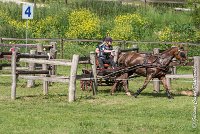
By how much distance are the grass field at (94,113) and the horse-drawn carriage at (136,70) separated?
1.47 feet

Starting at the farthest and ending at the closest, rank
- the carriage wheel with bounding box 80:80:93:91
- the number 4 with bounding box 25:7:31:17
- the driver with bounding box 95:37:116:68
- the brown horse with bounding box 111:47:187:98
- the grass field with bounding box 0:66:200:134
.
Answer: the number 4 with bounding box 25:7:31:17 → the carriage wheel with bounding box 80:80:93:91 → the driver with bounding box 95:37:116:68 → the brown horse with bounding box 111:47:187:98 → the grass field with bounding box 0:66:200:134

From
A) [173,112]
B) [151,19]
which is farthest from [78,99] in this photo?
[151,19]

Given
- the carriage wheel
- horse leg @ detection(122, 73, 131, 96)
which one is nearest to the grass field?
horse leg @ detection(122, 73, 131, 96)

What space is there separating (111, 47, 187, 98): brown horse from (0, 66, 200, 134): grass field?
51 centimetres

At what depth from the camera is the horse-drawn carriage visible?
20859 millimetres

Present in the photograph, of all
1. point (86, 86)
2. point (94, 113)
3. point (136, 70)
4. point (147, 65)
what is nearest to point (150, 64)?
point (147, 65)

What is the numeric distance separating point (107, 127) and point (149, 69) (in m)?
7.09

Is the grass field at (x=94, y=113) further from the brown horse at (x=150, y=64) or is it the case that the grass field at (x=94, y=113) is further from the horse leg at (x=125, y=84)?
the brown horse at (x=150, y=64)

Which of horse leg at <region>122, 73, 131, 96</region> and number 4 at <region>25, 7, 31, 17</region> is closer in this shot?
horse leg at <region>122, 73, 131, 96</region>

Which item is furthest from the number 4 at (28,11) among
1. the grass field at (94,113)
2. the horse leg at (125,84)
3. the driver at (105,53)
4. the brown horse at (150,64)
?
the horse leg at (125,84)

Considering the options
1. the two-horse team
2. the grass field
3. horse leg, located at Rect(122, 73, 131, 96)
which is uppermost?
the two-horse team

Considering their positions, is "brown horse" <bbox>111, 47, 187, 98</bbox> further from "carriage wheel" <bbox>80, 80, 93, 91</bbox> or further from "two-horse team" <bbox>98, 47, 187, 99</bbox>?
"carriage wheel" <bbox>80, 80, 93, 91</bbox>

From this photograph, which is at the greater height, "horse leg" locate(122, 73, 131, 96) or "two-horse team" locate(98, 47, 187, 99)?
"two-horse team" locate(98, 47, 187, 99)

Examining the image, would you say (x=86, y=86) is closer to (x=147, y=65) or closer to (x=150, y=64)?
(x=147, y=65)
